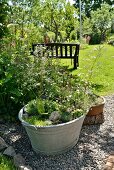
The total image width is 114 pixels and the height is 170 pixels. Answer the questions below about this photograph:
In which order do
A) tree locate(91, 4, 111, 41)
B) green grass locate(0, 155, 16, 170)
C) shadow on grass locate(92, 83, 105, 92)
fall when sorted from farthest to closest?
tree locate(91, 4, 111, 41), shadow on grass locate(92, 83, 105, 92), green grass locate(0, 155, 16, 170)

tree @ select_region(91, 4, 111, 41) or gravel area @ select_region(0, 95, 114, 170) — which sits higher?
tree @ select_region(91, 4, 111, 41)

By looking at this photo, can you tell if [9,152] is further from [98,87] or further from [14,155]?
[98,87]

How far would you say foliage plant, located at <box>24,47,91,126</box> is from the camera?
3872 millimetres

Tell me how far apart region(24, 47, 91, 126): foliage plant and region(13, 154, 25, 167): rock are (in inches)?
18.4

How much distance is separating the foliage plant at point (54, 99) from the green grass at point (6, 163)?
0.56 meters

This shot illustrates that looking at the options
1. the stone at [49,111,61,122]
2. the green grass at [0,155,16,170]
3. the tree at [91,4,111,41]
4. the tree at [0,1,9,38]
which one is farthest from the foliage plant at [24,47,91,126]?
the tree at [91,4,111,41]

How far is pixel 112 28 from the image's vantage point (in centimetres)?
2942

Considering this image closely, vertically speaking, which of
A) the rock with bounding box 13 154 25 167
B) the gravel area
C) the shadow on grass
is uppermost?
the rock with bounding box 13 154 25 167

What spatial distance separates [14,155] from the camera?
364 centimetres

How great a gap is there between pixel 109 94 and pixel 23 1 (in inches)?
201

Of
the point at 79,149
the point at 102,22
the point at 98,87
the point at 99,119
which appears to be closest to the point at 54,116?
the point at 79,149

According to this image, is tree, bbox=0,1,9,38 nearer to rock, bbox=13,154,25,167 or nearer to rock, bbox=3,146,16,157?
rock, bbox=3,146,16,157

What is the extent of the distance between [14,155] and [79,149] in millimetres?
907

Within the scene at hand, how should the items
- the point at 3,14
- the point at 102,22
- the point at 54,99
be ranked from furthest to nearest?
the point at 102,22, the point at 3,14, the point at 54,99
